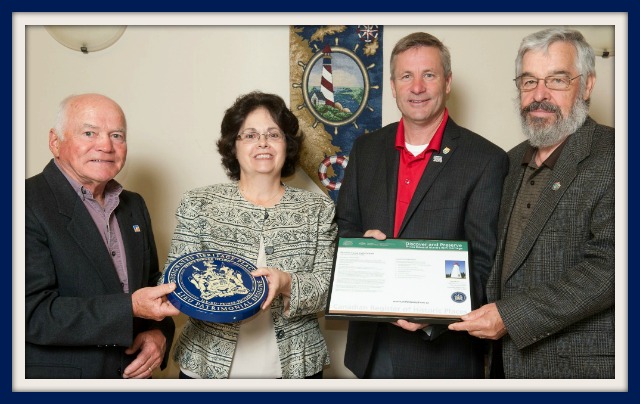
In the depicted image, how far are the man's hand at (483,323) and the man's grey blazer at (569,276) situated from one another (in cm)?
4

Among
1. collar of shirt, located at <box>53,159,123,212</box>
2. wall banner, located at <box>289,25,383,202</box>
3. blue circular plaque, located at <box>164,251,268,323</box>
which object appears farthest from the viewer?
wall banner, located at <box>289,25,383,202</box>

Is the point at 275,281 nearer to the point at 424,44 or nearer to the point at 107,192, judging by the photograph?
the point at 107,192

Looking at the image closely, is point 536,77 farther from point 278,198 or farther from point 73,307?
point 73,307

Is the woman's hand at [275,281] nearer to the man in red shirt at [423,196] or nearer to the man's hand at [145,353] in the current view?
the man in red shirt at [423,196]

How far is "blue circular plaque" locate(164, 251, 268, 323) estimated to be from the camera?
7.74 feet

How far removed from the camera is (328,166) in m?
3.82

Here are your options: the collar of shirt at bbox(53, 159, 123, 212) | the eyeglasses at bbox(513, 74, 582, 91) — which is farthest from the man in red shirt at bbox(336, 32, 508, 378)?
the collar of shirt at bbox(53, 159, 123, 212)

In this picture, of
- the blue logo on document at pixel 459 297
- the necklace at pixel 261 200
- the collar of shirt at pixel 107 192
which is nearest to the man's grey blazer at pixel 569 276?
the blue logo on document at pixel 459 297

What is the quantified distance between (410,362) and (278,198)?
1.06 metres

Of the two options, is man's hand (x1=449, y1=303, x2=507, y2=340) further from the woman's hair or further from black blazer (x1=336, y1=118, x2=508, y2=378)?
the woman's hair

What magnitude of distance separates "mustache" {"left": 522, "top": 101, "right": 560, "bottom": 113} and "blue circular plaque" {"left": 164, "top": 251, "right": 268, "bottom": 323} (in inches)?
58.6

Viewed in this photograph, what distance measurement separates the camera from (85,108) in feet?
8.62

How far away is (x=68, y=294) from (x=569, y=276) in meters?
2.18
